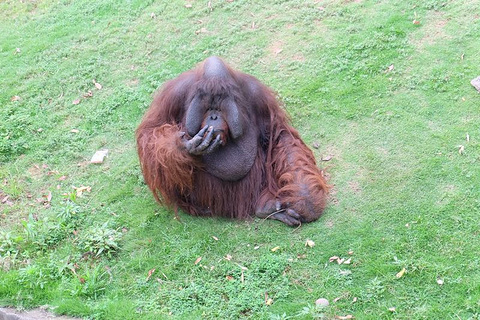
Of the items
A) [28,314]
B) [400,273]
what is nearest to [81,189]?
[28,314]

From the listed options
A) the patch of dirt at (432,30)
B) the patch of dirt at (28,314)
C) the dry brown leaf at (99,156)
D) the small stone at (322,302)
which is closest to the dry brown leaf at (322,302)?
the small stone at (322,302)

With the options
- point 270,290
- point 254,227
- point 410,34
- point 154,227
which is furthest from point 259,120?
point 410,34

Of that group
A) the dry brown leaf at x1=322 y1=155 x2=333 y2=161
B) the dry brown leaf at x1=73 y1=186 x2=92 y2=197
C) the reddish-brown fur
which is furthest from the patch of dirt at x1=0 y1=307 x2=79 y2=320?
the dry brown leaf at x1=322 y1=155 x2=333 y2=161

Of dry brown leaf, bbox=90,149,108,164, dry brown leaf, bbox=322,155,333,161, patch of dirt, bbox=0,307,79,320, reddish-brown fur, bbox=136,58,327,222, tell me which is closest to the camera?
patch of dirt, bbox=0,307,79,320

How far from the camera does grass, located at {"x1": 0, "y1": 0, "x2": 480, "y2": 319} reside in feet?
11.2

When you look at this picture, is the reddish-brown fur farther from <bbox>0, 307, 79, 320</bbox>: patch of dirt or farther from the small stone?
<bbox>0, 307, 79, 320</bbox>: patch of dirt

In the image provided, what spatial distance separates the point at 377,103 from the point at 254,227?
1.67 meters

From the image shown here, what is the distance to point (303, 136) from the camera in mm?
4805

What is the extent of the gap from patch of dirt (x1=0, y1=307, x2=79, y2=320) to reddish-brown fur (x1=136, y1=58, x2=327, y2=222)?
107 cm

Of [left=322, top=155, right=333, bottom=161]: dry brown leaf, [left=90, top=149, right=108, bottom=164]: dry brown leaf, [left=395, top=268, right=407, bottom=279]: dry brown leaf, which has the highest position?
[left=90, top=149, right=108, bottom=164]: dry brown leaf

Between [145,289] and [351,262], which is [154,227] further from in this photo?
[351,262]

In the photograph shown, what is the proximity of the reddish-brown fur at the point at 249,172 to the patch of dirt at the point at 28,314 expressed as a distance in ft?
3.51

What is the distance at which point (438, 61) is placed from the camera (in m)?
5.20

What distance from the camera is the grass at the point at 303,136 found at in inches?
134
